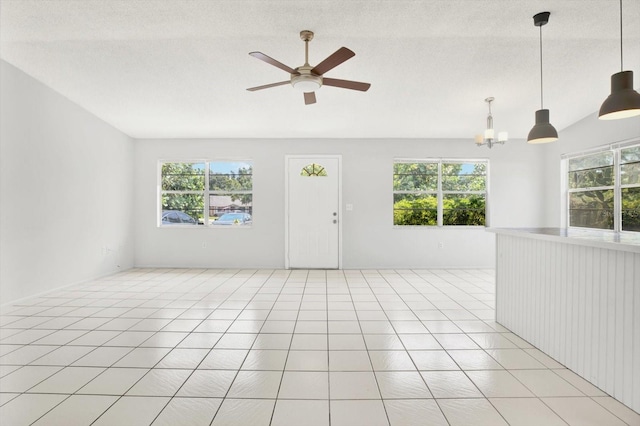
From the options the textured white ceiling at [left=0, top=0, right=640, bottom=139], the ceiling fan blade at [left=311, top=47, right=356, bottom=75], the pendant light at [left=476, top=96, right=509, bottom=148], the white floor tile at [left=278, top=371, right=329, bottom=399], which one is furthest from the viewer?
the pendant light at [left=476, top=96, right=509, bottom=148]

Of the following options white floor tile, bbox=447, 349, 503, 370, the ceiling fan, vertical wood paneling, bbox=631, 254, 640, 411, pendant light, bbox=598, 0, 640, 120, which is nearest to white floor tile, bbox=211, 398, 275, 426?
white floor tile, bbox=447, 349, 503, 370

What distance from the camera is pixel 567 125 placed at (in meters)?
5.39

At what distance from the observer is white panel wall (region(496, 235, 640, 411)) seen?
1833 millimetres

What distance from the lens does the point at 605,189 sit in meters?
4.90

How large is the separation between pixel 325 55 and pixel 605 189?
4726 mm

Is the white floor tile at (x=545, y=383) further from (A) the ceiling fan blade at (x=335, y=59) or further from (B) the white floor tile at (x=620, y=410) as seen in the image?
(A) the ceiling fan blade at (x=335, y=59)

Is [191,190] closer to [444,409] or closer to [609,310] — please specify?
[444,409]

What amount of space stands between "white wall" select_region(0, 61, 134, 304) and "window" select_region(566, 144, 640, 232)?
7.80 m

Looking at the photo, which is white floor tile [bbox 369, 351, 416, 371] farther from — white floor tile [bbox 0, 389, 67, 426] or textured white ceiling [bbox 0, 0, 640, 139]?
textured white ceiling [bbox 0, 0, 640, 139]

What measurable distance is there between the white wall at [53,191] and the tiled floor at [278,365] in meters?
0.59

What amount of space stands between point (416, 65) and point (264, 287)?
351cm

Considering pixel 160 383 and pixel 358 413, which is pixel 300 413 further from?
pixel 160 383

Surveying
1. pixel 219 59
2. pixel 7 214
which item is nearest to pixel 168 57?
pixel 219 59

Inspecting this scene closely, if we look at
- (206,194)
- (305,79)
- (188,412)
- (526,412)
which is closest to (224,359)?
(188,412)
